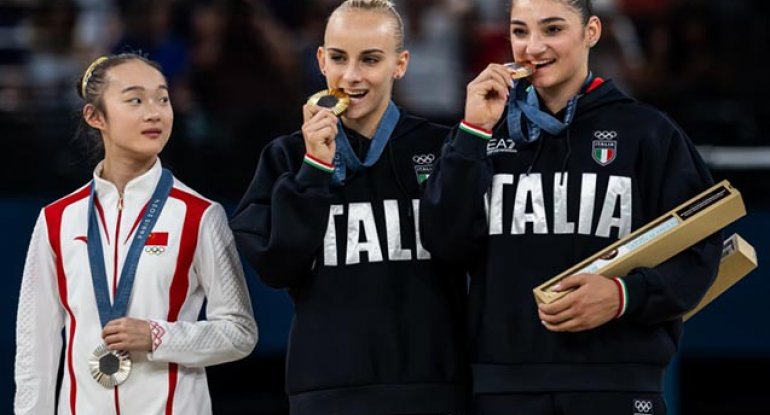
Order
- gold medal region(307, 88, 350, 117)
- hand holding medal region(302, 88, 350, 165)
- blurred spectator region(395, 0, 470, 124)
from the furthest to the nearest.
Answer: blurred spectator region(395, 0, 470, 124) → gold medal region(307, 88, 350, 117) → hand holding medal region(302, 88, 350, 165)

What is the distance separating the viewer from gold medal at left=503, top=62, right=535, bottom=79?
450 centimetres

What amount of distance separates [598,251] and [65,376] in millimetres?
1511

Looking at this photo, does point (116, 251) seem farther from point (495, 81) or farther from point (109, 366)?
point (495, 81)

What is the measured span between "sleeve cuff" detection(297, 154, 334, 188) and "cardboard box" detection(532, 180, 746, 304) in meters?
0.63

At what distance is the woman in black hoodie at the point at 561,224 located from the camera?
14.3 ft

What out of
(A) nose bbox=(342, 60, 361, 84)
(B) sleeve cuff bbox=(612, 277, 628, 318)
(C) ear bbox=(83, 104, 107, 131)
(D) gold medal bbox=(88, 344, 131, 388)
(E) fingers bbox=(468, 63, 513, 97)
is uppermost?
(A) nose bbox=(342, 60, 361, 84)

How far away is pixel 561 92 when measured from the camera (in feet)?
15.1

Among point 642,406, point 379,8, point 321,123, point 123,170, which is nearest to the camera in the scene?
point 642,406

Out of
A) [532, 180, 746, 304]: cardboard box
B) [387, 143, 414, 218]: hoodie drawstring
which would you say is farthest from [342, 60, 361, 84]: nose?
[532, 180, 746, 304]: cardboard box

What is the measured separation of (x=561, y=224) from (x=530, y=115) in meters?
0.32

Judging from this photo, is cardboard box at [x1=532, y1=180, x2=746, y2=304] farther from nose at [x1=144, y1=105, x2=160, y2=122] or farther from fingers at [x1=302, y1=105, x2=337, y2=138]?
nose at [x1=144, y1=105, x2=160, y2=122]

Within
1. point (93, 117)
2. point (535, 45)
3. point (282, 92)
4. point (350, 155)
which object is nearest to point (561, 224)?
point (535, 45)

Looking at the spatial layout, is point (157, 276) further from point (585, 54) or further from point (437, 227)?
point (585, 54)

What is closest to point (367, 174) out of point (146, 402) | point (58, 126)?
point (146, 402)
